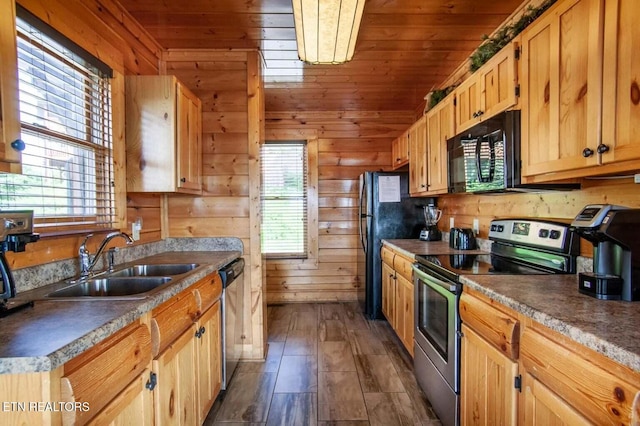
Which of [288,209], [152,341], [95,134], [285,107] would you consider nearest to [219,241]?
[95,134]

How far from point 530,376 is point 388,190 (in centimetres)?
247

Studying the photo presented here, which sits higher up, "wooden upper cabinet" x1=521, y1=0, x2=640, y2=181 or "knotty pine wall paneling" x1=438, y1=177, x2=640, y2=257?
"wooden upper cabinet" x1=521, y1=0, x2=640, y2=181

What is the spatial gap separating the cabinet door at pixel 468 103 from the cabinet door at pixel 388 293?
1410mm

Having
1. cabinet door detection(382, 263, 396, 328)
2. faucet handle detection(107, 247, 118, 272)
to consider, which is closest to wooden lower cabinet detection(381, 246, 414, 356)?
cabinet door detection(382, 263, 396, 328)

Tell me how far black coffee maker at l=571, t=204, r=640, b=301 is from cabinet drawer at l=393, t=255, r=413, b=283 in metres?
1.32

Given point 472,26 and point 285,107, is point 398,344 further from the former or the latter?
point 285,107

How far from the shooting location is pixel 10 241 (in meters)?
1.05

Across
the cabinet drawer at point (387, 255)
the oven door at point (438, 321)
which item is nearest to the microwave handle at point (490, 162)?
the oven door at point (438, 321)

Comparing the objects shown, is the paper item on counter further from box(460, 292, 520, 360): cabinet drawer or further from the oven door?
box(460, 292, 520, 360): cabinet drawer

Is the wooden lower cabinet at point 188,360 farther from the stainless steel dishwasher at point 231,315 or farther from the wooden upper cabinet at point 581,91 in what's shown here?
the wooden upper cabinet at point 581,91

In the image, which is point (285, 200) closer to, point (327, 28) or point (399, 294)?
point (399, 294)

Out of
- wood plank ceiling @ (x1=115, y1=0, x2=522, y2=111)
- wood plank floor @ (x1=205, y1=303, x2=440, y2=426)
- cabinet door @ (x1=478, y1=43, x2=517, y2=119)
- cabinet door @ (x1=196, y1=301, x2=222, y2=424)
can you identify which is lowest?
wood plank floor @ (x1=205, y1=303, x2=440, y2=426)

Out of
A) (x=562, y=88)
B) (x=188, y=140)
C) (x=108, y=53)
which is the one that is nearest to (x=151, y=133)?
(x=188, y=140)

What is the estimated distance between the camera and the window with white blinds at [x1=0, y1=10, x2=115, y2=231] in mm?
1344
